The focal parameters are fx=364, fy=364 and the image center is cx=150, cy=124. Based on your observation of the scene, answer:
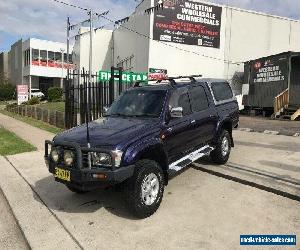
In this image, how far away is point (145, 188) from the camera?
5.27m

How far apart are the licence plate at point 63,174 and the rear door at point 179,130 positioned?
1634 millimetres

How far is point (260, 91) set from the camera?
24.1 meters

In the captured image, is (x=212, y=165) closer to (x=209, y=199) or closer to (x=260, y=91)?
(x=209, y=199)

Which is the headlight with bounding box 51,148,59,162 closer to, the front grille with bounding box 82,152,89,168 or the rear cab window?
the front grille with bounding box 82,152,89,168

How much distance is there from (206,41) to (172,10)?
421cm

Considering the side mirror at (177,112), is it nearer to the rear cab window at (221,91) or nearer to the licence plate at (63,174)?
the licence plate at (63,174)

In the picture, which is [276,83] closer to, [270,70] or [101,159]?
[270,70]

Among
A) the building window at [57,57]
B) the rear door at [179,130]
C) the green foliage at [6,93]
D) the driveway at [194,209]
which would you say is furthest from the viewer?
the green foliage at [6,93]

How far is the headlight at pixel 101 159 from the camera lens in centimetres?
502

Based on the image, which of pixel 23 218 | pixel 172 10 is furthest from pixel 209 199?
pixel 172 10

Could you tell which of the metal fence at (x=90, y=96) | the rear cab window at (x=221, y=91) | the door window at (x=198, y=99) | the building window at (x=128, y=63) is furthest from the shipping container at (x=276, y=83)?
the door window at (x=198, y=99)

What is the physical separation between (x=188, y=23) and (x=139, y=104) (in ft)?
81.2

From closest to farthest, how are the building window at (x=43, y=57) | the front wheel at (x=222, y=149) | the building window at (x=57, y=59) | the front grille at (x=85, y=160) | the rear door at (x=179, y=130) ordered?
the front grille at (x=85, y=160), the rear door at (x=179, y=130), the front wheel at (x=222, y=149), the building window at (x=43, y=57), the building window at (x=57, y=59)

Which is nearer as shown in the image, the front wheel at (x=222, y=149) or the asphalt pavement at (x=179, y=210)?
the asphalt pavement at (x=179, y=210)
